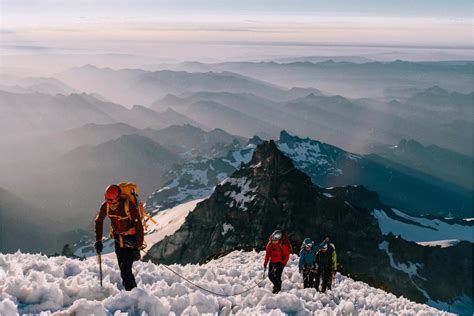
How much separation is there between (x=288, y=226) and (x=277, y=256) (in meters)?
98.5

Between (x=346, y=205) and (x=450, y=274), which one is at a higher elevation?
(x=346, y=205)

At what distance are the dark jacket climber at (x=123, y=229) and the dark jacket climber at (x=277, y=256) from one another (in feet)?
Answer: 20.9

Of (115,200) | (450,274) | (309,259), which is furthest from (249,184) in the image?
(115,200)

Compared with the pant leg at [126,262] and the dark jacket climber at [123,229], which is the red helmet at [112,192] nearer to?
the dark jacket climber at [123,229]

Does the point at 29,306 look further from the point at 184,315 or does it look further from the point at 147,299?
the point at 184,315

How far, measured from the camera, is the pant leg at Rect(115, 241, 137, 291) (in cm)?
1176

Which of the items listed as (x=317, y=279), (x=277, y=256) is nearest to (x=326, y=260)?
(x=317, y=279)

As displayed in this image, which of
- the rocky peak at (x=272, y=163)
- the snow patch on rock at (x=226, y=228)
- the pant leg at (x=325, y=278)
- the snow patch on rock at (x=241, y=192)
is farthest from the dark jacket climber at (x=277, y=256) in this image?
the rocky peak at (x=272, y=163)

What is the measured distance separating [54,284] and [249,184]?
378 feet

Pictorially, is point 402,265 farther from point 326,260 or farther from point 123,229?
point 123,229

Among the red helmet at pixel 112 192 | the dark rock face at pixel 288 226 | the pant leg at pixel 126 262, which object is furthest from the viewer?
the dark rock face at pixel 288 226

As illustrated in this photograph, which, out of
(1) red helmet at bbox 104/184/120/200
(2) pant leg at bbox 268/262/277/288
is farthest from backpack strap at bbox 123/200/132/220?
(2) pant leg at bbox 268/262/277/288

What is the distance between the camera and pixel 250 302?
41.5ft

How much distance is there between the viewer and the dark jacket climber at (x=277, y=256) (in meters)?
16.5
